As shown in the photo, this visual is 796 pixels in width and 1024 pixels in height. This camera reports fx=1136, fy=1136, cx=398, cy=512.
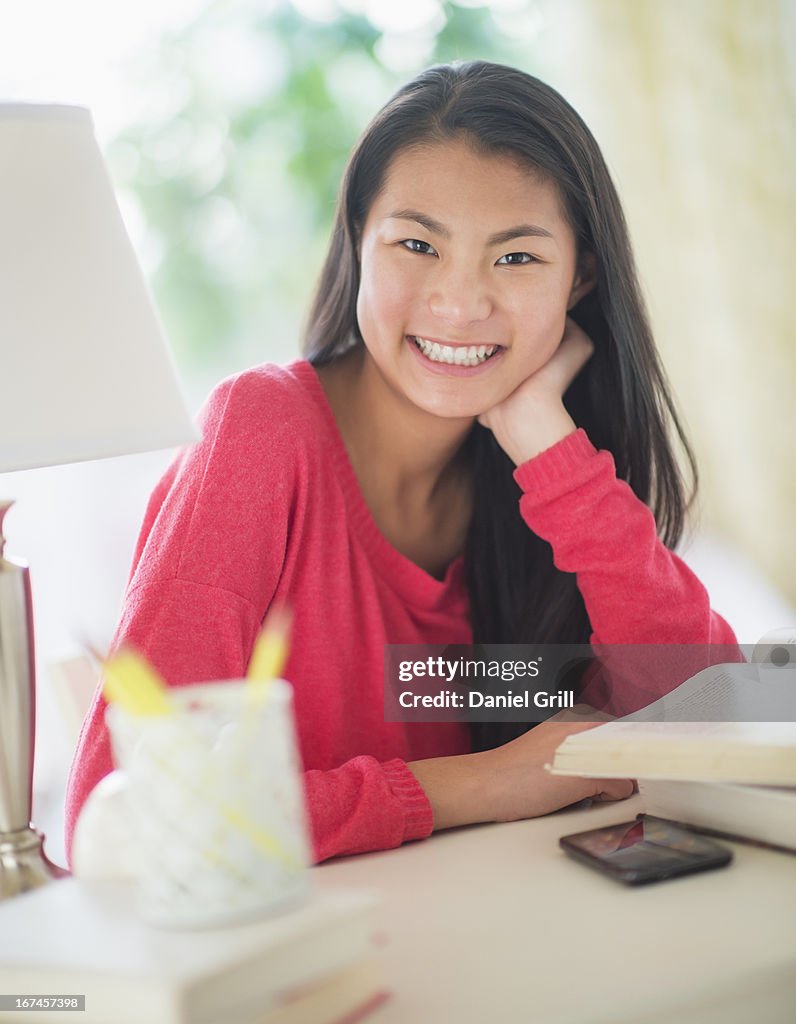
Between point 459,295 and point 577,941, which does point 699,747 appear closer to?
point 577,941

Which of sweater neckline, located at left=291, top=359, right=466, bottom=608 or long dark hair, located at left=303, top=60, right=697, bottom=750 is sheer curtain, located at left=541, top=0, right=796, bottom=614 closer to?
long dark hair, located at left=303, top=60, right=697, bottom=750

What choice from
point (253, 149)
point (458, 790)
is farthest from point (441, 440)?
point (253, 149)

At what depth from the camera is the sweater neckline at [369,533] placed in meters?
1.28

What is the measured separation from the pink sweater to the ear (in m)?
0.20

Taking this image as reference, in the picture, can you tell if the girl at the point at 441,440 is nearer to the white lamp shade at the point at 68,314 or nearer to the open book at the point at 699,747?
the open book at the point at 699,747

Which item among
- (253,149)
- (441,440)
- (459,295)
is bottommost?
(441,440)

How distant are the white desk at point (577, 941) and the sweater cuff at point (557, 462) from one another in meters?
0.54

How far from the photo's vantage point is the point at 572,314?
1.48 meters

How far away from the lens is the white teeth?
1.28 meters

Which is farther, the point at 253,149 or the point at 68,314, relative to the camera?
the point at 253,149

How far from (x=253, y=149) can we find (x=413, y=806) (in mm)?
3297

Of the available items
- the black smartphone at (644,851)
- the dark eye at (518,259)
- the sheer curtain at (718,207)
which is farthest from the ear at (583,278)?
the sheer curtain at (718,207)

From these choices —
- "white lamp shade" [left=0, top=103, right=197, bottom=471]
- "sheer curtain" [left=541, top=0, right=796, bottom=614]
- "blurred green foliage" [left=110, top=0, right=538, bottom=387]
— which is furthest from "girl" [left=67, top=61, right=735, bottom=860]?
"blurred green foliage" [left=110, top=0, right=538, bottom=387]

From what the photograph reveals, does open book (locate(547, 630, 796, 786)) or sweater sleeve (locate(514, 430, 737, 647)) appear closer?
open book (locate(547, 630, 796, 786))
